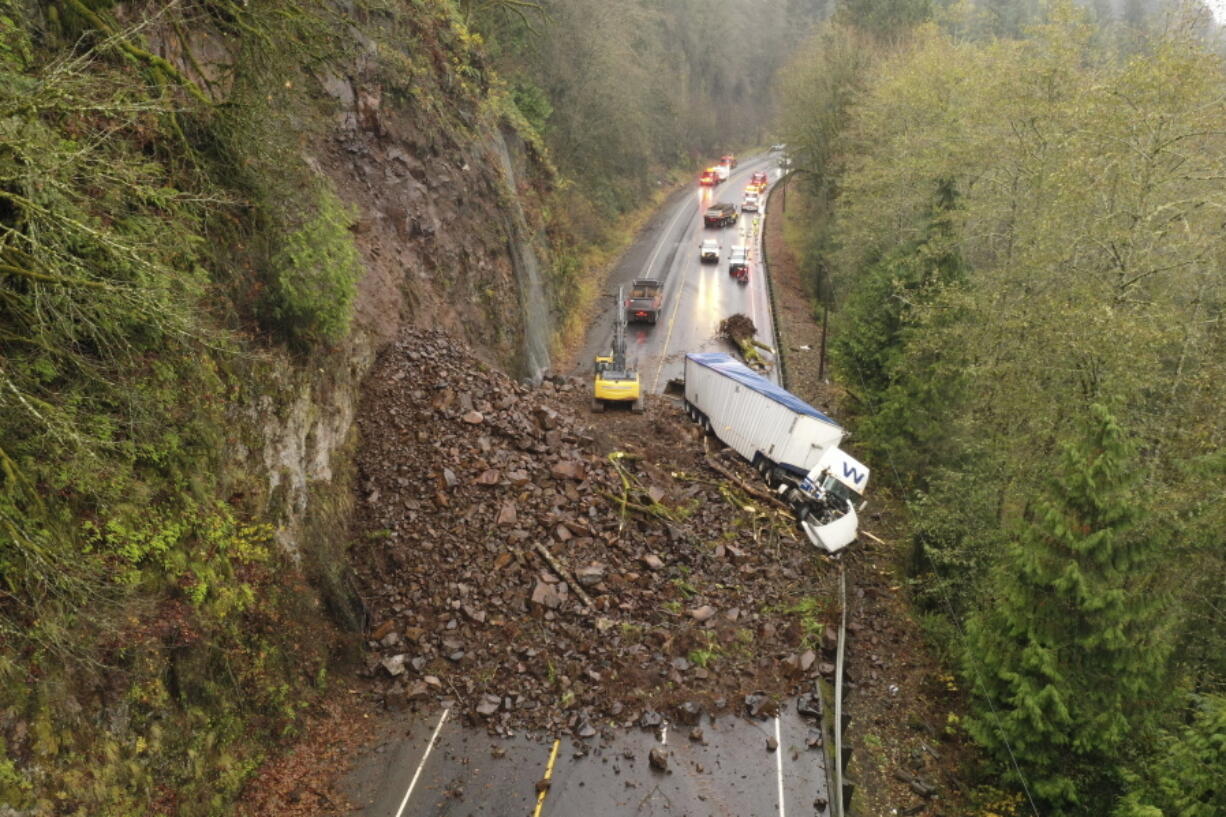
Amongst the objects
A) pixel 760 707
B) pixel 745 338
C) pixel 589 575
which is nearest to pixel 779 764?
pixel 760 707

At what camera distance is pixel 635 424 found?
26375 mm

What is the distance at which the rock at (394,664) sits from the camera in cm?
1527

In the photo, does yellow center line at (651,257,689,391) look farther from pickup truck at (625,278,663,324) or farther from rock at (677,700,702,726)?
rock at (677,700,702,726)

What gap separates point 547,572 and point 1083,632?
1064 centimetres

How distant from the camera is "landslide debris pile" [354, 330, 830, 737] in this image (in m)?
15.5

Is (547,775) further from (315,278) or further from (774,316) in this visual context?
(774,316)

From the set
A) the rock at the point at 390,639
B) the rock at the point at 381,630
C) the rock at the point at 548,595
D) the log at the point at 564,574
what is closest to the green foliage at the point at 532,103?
the log at the point at 564,574

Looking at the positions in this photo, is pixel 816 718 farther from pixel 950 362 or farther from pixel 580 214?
pixel 580 214

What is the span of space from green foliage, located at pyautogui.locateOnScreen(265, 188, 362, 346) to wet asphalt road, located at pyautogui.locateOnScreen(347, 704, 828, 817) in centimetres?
838

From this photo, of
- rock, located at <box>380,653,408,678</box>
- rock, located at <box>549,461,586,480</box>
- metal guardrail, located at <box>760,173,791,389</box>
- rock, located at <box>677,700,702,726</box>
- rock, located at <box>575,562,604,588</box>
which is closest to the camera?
rock, located at <box>677,700,702,726</box>

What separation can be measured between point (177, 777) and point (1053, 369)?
1836cm

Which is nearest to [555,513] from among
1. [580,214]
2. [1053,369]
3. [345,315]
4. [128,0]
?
[345,315]

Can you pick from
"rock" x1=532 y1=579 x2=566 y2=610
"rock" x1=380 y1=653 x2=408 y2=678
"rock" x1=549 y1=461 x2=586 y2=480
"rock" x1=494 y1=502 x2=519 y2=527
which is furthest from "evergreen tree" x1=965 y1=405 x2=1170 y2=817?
"rock" x1=380 y1=653 x2=408 y2=678

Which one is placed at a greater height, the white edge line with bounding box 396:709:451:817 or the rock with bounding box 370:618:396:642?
the rock with bounding box 370:618:396:642
